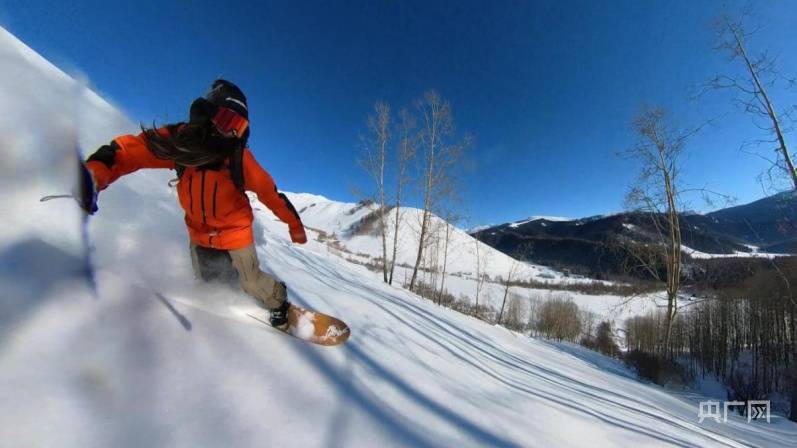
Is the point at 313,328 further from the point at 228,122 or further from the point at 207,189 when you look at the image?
the point at 228,122

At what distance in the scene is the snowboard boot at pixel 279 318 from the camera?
1.97 meters

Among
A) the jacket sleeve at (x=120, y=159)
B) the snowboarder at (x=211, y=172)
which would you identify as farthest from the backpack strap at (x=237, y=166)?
the jacket sleeve at (x=120, y=159)

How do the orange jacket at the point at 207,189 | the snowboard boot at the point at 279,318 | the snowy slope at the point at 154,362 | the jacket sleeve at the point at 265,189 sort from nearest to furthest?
the snowy slope at the point at 154,362 → the orange jacket at the point at 207,189 → the jacket sleeve at the point at 265,189 → the snowboard boot at the point at 279,318

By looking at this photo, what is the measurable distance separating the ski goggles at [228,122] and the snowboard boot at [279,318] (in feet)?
3.62

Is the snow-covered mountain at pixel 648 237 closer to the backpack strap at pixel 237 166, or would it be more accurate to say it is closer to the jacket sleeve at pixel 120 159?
the backpack strap at pixel 237 166

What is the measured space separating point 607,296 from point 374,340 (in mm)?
77053

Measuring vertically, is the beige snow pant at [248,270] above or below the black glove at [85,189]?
below

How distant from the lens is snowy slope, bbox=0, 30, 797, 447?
1.07 meters

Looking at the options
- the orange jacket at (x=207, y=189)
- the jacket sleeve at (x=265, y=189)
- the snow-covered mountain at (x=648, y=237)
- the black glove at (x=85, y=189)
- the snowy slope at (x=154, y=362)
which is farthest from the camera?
the snow-covered mountain at (x=648, y=237)

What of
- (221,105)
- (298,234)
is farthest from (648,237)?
(221,105)

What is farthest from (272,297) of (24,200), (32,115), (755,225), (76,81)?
(755,225)

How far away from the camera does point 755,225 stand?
8859mm

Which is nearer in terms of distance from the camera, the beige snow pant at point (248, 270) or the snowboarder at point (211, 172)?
the snowboarder at point (211, 172)

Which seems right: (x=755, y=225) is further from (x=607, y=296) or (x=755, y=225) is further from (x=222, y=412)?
(x=607, y=296)
